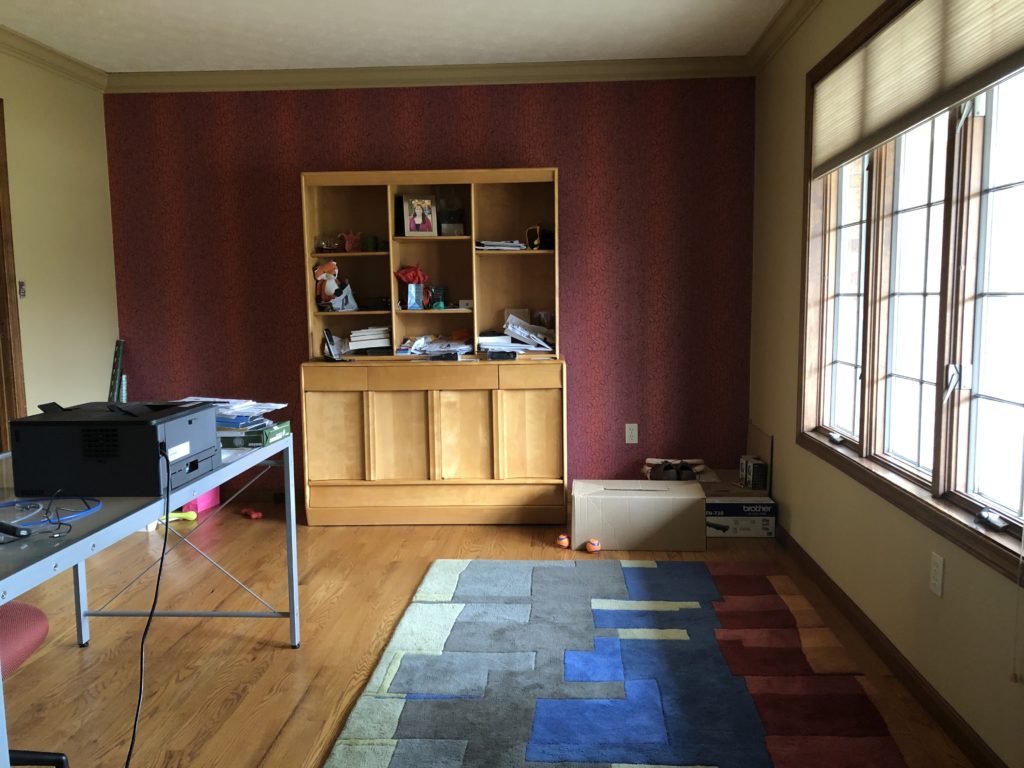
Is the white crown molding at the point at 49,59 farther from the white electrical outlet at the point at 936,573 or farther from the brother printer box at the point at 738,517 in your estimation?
the white electrical outlet at the point at 936,573

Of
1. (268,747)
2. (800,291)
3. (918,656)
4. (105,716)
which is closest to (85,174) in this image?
(105,716)

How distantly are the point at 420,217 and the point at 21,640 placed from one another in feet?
10.2

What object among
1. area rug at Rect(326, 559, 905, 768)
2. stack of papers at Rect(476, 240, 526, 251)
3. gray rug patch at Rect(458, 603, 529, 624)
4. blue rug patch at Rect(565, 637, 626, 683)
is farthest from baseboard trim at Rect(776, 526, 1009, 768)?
Answer: stack of papers at Rect(476, 240, 526, 251)

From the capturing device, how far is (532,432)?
441cm

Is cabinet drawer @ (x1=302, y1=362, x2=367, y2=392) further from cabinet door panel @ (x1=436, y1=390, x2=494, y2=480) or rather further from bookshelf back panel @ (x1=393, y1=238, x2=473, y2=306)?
bookshelf back panel @ (x1=393, y1=238, x2=473, y2=306)

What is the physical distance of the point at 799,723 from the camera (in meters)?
2.31

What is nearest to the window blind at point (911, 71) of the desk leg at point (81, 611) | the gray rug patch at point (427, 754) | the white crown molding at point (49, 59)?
the gray rug patch at point (427, 754)

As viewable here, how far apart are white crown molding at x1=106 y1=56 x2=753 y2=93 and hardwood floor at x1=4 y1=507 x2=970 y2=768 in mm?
2577

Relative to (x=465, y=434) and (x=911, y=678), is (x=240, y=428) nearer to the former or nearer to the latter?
(x=465, y=434)

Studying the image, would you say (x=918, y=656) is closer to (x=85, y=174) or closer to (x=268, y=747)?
(x=268, y=747)

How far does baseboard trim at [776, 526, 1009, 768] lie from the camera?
209 cm

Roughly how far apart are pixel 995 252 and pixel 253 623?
9.37 feet

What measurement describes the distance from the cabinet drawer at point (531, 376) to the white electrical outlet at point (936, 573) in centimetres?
229

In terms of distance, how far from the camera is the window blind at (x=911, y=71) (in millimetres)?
2004
